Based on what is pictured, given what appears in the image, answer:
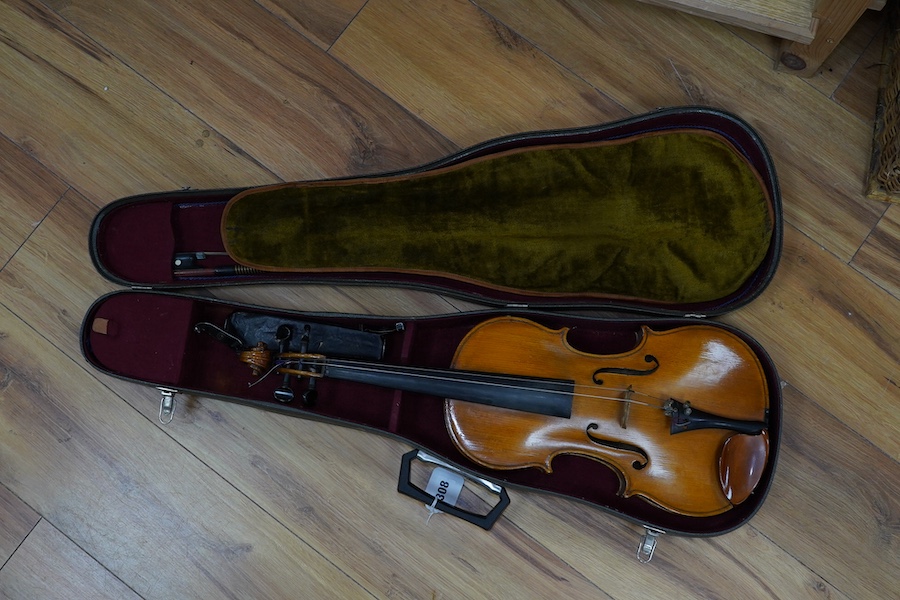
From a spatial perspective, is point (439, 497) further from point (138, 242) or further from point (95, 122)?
point (95, 122)

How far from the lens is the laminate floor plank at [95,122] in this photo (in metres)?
1.83

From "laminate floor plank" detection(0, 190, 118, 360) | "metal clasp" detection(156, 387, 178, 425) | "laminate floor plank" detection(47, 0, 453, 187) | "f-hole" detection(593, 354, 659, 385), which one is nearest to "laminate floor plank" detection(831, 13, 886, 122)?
"f-hole" detection(593, 354, 659, 385)

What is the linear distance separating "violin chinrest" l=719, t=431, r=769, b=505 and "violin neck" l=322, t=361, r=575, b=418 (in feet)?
1.26

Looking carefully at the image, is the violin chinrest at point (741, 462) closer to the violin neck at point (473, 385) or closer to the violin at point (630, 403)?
the violin at point (630, 403)

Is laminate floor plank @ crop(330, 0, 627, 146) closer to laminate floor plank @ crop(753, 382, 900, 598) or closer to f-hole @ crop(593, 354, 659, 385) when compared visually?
f-hole @ crop(593, 354, 659, 385)

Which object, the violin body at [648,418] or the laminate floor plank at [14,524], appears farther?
the laminate floor plank at [14,524]

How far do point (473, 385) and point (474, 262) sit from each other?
12.5 inches

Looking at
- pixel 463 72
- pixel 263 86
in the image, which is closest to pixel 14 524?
pixel 263 86

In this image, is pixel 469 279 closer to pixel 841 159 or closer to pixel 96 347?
pixel 96 347

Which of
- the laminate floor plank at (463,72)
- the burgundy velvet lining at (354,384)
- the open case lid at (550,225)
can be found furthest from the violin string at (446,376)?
the laminate floor plank at (463,72)

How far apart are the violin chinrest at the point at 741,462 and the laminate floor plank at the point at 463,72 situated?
3.09 feet

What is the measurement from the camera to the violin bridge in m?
1.49

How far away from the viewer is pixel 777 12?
5.23 feet

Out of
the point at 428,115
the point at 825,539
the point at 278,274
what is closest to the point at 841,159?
the point at 825,539
